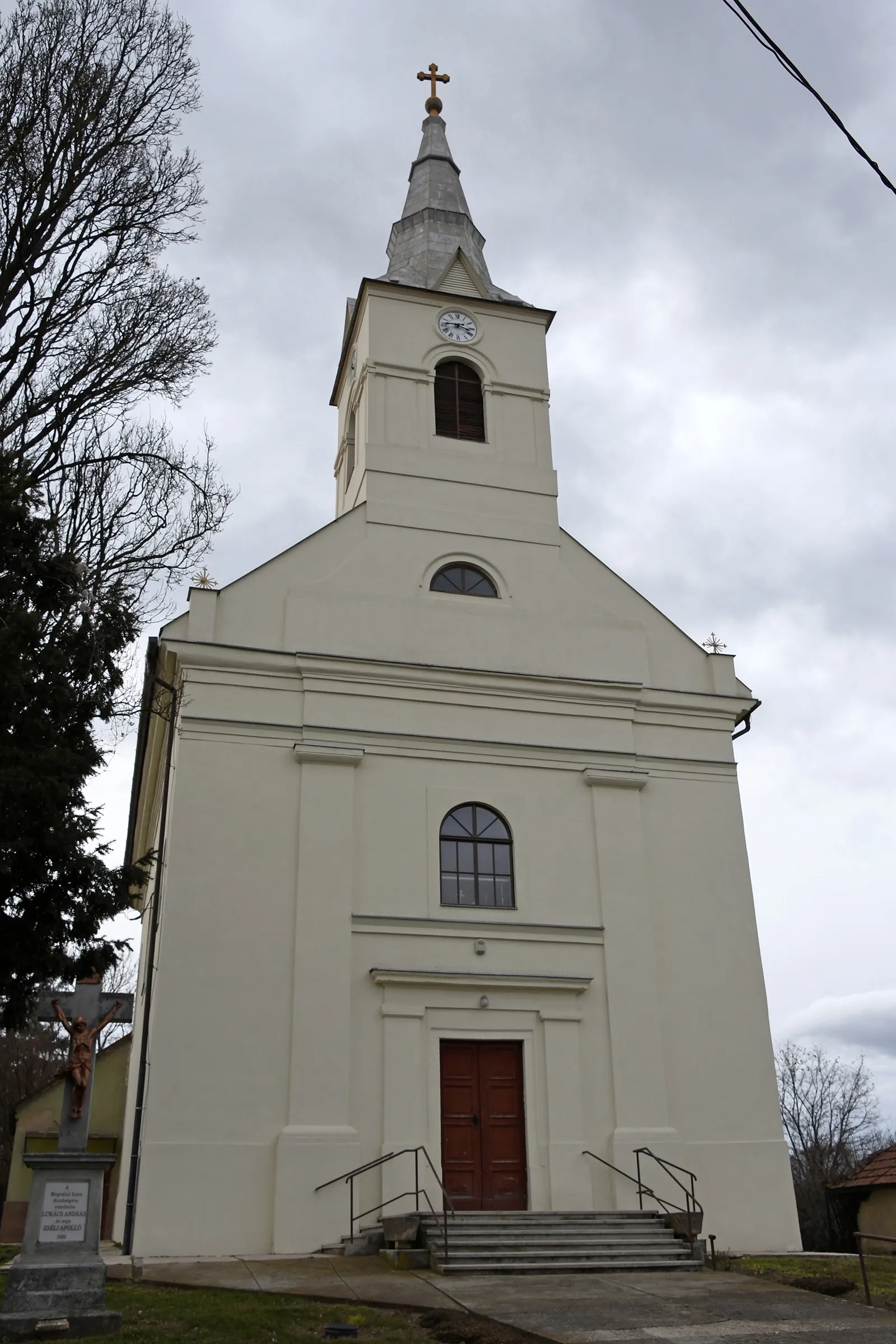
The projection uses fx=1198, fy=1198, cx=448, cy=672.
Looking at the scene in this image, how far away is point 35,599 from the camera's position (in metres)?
12.3

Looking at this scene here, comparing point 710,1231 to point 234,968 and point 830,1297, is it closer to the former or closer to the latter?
point 830,1297

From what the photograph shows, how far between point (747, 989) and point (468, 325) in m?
13.5

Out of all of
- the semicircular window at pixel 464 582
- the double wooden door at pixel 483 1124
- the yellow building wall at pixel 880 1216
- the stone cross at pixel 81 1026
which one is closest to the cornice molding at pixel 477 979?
the double wooden door at pixel 483 1124

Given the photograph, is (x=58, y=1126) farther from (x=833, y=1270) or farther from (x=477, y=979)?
(x=833, y=1270)

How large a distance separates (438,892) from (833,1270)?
7137 mm

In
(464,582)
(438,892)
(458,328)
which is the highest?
(458,328)

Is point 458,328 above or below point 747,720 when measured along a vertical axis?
above

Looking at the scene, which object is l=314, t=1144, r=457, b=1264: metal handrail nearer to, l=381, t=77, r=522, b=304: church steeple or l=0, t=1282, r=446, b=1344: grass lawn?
l=0, t=1282, r=446, b=1344: grass lawn

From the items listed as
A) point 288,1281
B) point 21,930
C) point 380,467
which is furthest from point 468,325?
point 288,1281

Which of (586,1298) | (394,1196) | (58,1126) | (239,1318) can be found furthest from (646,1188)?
(58,1126)

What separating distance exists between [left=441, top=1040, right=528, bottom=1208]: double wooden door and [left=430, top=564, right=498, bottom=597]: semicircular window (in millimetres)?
7478

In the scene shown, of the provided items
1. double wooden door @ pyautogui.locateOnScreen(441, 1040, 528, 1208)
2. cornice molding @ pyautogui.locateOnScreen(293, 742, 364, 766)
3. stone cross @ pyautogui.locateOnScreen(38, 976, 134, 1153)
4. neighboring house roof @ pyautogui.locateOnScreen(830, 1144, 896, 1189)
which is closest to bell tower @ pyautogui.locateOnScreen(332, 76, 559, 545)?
cornice molding @ pyautogui.locateOnScreen(293, 742, 364, 766)

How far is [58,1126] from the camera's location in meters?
21.9

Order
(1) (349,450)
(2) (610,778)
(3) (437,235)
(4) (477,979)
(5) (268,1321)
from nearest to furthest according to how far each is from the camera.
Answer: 1. (5) (268,1321)
2. (4) (477,979)
3. (2) (610,778)
4. (1) (349,450)
5. (3) (437,235)
